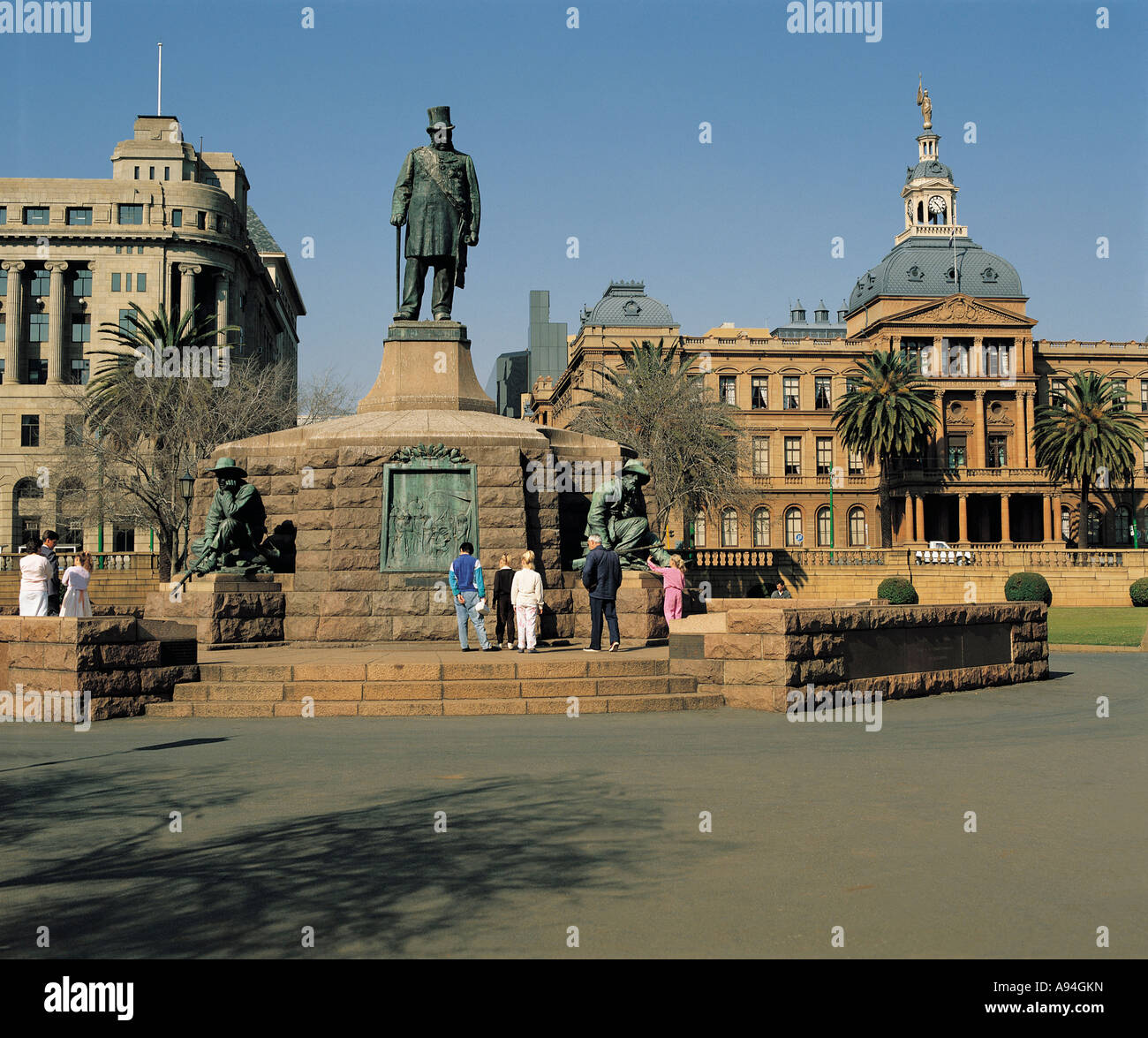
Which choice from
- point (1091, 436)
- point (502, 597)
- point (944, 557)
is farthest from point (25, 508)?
point (1091, 436)

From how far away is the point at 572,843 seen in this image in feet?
19.9

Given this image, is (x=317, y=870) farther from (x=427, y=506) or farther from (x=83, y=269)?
(x=83, y=269)

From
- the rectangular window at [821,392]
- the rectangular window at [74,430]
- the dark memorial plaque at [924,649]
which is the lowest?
the dark memorial plaque at [924,649]

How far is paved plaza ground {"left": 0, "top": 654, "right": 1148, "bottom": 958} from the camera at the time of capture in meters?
4.59

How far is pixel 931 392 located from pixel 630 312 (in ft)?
78.5

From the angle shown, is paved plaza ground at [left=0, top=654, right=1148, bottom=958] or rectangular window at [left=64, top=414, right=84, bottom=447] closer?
paved plaza ground at [left=0, top=654, right=1148, bottom=958]

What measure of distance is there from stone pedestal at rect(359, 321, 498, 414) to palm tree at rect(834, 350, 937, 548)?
54.6m

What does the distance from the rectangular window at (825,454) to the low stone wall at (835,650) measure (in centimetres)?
7205

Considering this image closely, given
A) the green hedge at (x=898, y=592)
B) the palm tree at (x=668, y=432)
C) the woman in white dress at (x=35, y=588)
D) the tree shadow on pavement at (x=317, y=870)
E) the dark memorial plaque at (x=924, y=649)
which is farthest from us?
the palm tree at (x=668, y=432)

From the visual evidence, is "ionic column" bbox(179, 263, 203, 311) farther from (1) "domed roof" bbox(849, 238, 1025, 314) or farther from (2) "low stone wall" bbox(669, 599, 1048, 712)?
(2) "low stone wall" bbox(669, 599, 1048, 712)

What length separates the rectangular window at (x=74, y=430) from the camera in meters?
47.9

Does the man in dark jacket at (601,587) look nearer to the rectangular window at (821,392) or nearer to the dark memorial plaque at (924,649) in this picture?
the dark memorial plaque at (924,649)

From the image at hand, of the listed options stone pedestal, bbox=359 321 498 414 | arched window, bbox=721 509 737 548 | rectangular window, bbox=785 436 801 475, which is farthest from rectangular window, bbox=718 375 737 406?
stone pedestal, bbox=359 321 498 414

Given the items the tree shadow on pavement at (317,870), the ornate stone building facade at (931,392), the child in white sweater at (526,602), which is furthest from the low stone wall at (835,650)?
the ornate stone building facade at (931,392)
